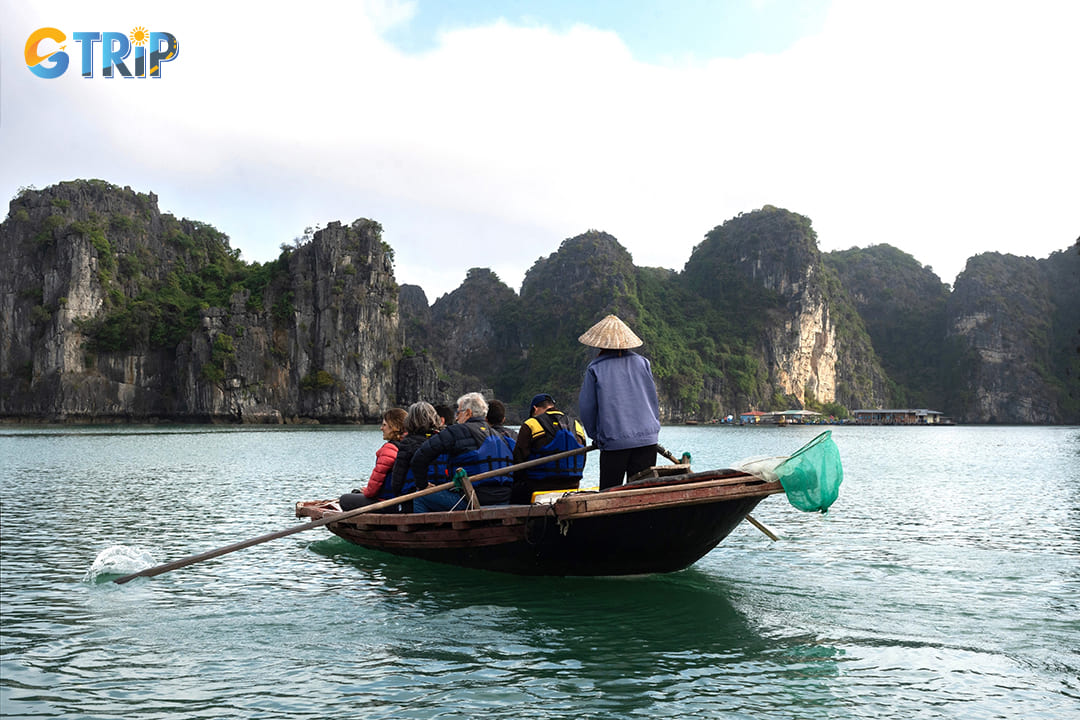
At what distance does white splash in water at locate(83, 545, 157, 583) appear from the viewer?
823 cm

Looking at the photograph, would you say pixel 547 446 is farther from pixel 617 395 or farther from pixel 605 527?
pixel 605 527

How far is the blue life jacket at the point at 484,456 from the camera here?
7.52m

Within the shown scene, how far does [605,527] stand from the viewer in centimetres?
671

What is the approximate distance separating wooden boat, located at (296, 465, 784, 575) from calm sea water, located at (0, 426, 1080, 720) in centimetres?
28

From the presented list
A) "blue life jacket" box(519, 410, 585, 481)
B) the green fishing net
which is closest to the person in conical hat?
"blue life jacket" box(519, 410, 585, 481)

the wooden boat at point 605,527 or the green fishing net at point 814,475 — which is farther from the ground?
the green fishing net at point 814,475

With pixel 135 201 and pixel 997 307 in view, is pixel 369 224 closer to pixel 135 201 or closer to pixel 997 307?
pixel 135 201

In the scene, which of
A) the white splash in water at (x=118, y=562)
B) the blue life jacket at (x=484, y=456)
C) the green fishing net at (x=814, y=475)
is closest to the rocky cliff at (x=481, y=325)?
the white splash in water at (x=118, y=562)

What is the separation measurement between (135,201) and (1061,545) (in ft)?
297

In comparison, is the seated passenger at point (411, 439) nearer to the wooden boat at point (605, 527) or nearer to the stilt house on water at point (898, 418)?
the wooden boat at point (605, 527)

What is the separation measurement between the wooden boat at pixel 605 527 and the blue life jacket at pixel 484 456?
0.42 metres

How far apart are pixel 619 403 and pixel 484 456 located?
1.41 metres

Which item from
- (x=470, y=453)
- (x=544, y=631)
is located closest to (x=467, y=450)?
(x=470, y=453)

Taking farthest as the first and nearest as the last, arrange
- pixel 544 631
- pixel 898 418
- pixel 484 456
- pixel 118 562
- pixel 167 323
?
pixel 898 418 < pixel 167 323 < pixel 118 562 < pixel 484 456 < pixel 544 631
